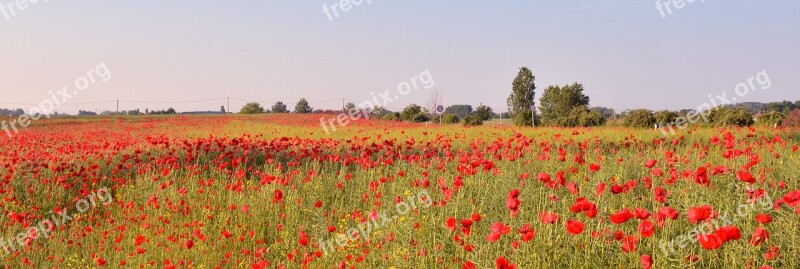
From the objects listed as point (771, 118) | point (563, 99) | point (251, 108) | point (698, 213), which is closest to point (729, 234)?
point (698, 213)

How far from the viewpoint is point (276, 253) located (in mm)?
5035

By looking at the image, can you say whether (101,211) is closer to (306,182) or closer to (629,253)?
(306,182)

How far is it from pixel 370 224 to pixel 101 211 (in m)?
4.07

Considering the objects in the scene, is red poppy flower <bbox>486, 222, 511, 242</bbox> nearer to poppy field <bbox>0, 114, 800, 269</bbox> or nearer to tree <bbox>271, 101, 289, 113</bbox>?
poppy field <bbox>0, 114, 800, 269</bbox>

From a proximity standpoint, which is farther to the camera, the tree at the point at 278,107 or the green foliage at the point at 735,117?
the tree at the point at 278,107

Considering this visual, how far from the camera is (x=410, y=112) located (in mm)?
43031

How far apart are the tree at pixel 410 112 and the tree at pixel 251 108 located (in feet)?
50.0

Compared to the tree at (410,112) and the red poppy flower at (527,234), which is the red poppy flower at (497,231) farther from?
the tree at (410,112)

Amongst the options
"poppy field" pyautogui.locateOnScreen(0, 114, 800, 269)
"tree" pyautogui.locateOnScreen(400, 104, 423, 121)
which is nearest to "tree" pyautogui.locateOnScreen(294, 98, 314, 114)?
"tree" pyautogui.locateOnScreen(400, 104, 423, 121)

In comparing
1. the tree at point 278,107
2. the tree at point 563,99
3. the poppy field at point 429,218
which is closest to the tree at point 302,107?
the tree at point 278,107

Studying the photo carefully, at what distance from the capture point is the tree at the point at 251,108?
51.8 metres

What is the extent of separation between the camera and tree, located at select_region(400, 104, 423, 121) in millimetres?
42656

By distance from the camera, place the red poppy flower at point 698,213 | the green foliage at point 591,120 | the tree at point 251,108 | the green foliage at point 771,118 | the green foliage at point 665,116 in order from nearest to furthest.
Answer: the red poppy flower at point 698,213 → the green foliage at point 771,118 → the green foliage at point 665,116 → the green foliage at point 591,120 → the tree at point 251,108

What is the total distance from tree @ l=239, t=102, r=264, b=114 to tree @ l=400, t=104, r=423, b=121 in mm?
15252
